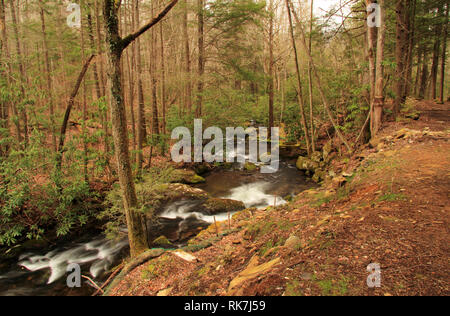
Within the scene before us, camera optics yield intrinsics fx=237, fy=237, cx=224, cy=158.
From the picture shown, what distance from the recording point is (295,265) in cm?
250

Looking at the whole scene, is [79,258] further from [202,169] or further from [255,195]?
[202,169]

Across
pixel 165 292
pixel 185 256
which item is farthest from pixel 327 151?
pixel 165 292

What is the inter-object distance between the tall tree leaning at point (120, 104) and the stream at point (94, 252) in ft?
7.17

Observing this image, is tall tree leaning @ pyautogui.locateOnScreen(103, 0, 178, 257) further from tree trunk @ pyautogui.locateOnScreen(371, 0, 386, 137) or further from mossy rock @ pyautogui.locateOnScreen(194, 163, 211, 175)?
mossy rock @ pyautogui.locateOnScreen(194, 163, 211, 175)

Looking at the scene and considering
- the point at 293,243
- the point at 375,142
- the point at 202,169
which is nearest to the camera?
the point at 293,243

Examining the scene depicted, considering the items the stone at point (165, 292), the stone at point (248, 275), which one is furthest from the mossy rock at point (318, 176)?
the stone at point (165, 292)

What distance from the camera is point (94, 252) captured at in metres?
7.27

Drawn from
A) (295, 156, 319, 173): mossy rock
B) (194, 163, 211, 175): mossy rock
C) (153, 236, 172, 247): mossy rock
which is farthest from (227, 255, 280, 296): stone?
(194, 163, 211, 175): mossy rock

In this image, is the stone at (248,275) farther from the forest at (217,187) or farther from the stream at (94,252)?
the stream at (94,252)

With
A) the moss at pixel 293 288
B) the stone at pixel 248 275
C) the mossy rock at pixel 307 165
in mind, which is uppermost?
the moss at pixel 293 288

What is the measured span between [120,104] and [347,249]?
426cm

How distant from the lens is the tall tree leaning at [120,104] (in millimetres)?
4111
